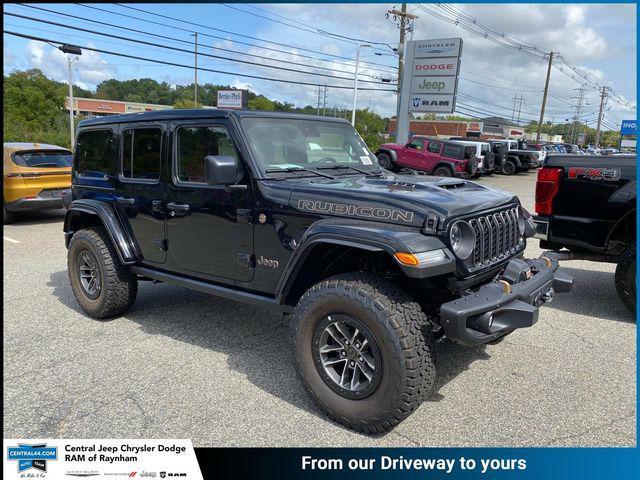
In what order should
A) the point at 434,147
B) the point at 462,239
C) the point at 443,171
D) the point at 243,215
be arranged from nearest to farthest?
the point at 462,239
the point at 243,215
the point at 443,171
the point at 434,147

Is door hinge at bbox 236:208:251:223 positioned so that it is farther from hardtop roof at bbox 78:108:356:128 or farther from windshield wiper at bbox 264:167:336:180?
hardtop roof at bbox 78:108:356:128

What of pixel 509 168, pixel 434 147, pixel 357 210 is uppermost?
pixel 434 147

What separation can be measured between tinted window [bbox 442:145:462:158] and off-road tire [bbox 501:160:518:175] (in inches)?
258

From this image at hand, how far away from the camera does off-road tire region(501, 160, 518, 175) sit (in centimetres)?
2592

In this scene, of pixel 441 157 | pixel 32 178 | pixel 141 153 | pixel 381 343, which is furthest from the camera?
pixel 441 157

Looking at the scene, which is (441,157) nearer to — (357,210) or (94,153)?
(94,153)

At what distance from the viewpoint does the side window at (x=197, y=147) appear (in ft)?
12.4

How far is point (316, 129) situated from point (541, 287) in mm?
2130

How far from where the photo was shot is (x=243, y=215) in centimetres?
362

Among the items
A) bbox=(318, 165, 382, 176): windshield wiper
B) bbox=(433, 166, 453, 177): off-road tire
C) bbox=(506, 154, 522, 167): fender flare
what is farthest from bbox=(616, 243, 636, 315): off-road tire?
bbox=(506, 154, 522, 167): fender flare

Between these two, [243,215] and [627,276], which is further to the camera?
[627,276]

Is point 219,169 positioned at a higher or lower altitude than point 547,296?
higher

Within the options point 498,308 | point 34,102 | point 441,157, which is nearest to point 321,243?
point 498,308

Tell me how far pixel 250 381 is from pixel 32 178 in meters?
7.94
